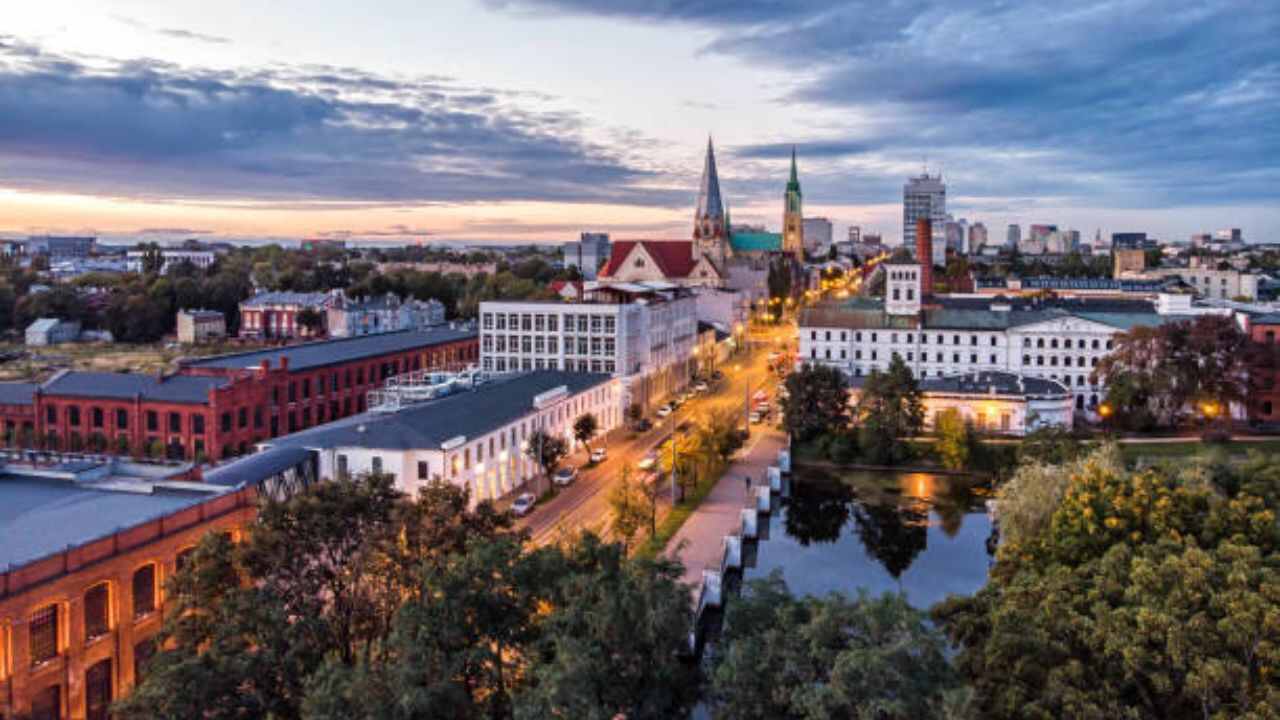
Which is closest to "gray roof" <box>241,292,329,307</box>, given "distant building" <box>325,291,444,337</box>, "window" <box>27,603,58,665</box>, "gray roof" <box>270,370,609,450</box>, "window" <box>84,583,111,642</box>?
"distant building" <box>325,291,444,337</box>

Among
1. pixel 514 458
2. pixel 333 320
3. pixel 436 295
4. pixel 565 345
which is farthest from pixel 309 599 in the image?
pixel 436 295

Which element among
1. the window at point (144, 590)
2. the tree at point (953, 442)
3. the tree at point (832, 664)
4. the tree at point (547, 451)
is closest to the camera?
the tree at point (832, 664)

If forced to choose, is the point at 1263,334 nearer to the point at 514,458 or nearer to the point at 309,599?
the point at 514,458

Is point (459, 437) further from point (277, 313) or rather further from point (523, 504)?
point (277, 313)

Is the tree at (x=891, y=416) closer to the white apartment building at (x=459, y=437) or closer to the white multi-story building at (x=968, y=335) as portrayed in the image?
the white multi-story building at (x=968, y=335)

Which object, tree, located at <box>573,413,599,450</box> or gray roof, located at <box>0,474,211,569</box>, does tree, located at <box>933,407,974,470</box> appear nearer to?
tree, located at <box>573,413,599,450</box>

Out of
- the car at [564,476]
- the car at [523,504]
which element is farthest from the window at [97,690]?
the car at [564,476]
